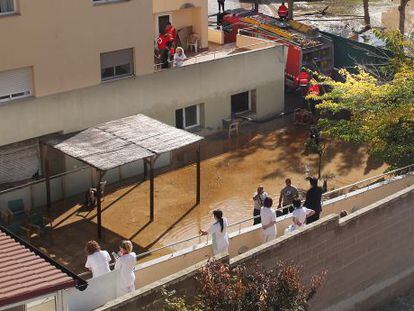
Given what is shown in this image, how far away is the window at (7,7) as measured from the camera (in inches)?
Result: 967

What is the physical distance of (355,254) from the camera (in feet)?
68.2

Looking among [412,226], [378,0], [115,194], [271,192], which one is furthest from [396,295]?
[378,0]

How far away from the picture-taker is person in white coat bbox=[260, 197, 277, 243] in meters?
19.3

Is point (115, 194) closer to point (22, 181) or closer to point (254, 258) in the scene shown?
point (22, 181)

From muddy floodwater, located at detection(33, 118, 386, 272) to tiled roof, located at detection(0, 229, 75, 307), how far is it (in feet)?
20.7

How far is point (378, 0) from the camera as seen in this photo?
5469cm

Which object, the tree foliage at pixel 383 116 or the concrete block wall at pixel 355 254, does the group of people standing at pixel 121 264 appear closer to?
the concrete block wall at pixel 355 254

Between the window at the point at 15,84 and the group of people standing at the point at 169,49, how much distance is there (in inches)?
212

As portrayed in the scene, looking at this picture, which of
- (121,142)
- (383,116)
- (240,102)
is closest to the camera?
(121,142)

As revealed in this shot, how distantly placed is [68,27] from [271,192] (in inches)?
299

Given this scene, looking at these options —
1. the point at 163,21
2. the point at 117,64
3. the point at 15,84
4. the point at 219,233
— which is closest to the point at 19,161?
the point at 15,84

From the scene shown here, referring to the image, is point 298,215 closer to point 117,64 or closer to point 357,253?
point 357,253

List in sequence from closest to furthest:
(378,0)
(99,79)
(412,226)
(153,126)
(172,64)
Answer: (412,226) → (153,126) → (99,79) → (172,64) → (378,0)

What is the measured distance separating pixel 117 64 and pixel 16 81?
3.64 meters
